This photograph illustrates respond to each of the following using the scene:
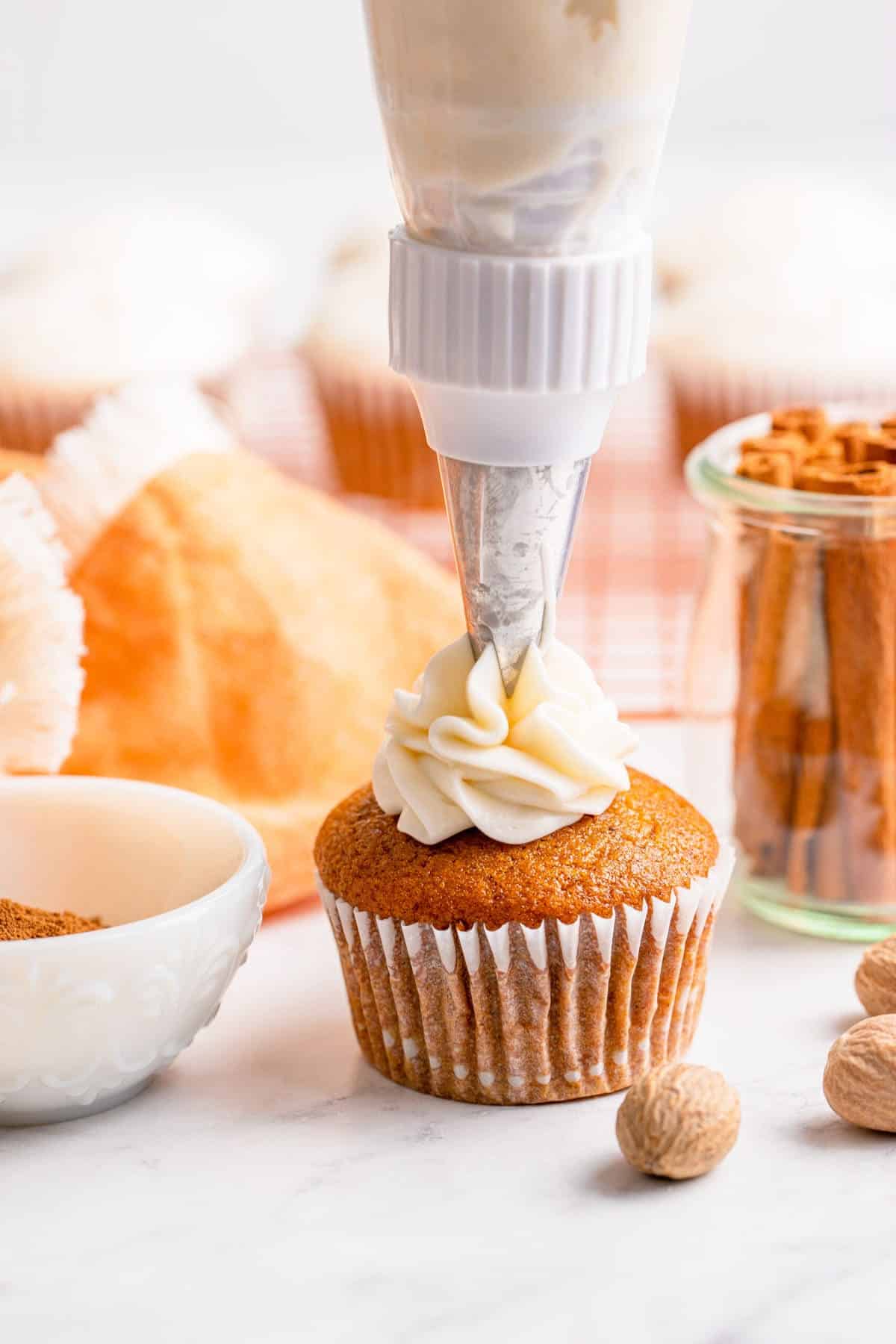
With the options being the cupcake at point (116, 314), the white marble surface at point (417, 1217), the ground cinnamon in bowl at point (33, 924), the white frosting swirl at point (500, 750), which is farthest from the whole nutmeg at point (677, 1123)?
the cupcake at point (116, 314)

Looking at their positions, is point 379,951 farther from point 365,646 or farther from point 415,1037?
point 365,646

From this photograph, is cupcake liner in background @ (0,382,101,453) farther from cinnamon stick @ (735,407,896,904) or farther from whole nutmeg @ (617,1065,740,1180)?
whole nutmeg @ (617,1065,740,1180)

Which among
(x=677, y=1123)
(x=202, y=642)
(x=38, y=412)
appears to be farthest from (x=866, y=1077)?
(x=38, y=412)

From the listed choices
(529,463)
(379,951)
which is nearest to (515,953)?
(379,951)

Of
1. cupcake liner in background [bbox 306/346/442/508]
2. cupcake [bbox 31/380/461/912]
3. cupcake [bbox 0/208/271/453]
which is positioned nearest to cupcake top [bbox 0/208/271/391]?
cupcake [bbox 0/208/271/453]

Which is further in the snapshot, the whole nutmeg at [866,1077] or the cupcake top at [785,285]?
the cupcake top at [785,285]

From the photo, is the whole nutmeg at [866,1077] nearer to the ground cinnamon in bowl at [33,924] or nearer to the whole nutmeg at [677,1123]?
the whole nutmeg at [677,1123]

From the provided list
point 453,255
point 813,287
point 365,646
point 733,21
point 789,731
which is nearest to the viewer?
point 453,255
